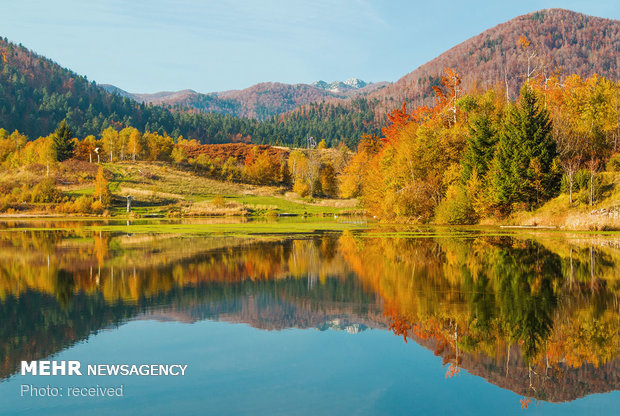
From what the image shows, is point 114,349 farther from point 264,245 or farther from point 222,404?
point 264,245

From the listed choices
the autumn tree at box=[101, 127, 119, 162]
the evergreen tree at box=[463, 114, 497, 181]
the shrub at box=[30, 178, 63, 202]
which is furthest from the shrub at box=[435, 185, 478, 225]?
the autumn tree at box=[101, 127, 119, 162]

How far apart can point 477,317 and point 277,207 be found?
81.6 m

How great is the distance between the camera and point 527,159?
152 feet

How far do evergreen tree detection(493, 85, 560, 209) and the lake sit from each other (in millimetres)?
25019

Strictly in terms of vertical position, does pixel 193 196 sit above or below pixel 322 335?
below

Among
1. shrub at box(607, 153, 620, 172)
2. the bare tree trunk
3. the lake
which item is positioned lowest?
the lake

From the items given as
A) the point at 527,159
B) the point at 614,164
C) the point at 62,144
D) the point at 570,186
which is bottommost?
the point at 570,186

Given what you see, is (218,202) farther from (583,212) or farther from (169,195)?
(583,212)

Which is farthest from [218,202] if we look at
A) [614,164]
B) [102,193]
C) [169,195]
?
[614,164]

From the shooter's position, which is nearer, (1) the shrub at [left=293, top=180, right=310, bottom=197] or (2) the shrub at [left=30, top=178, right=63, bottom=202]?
(2) the shrub at [left=30, top=178, right=63, bottom=202]

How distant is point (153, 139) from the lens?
133250 mm

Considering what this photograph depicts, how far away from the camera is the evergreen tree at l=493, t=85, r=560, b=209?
150ft

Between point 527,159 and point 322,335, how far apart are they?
133 feet

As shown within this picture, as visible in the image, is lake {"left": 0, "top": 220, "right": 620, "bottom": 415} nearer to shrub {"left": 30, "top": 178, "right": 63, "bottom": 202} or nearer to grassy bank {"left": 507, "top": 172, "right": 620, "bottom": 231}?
grassy bank {"left": 507, "top": 172, "right": 620, "bottom": 231}
